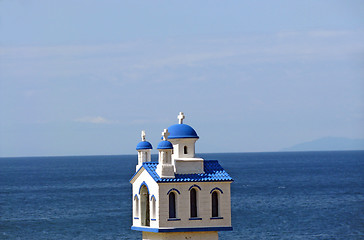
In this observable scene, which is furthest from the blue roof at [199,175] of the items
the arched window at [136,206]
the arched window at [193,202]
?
the arched window at [136,206]

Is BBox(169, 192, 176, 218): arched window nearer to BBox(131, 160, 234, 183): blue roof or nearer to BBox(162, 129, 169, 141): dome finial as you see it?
BBox(131, 160, 234, 183): blue roof

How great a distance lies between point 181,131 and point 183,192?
2400mm

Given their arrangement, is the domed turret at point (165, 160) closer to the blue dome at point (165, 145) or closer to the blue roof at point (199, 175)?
the blue dome at point (165, 145)

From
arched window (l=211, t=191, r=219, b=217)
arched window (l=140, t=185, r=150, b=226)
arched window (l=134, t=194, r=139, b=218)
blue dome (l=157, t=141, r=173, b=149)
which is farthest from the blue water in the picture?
blue dome (l=157, t=141, r=173, b=149)

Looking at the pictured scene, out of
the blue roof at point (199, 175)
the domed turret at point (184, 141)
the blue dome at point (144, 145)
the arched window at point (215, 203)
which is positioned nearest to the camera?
the blue roof at point (199, 175)

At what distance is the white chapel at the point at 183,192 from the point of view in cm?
2848

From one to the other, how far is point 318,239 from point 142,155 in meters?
70.6

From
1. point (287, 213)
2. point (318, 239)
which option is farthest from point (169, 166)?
point (287, 213)

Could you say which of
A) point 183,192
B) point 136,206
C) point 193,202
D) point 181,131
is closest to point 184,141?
point 181,131

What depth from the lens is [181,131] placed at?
29.7m

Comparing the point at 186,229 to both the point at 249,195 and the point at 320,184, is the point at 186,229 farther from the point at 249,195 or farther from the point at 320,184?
the point at 320,184

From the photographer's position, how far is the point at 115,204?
134000 millimetres

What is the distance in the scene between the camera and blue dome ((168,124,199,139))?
29.6 m

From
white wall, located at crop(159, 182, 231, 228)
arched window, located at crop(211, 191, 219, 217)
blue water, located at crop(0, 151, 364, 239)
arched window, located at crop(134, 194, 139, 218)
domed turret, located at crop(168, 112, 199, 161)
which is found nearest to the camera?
white wall, located at crop(159, 182, 231, 228)
